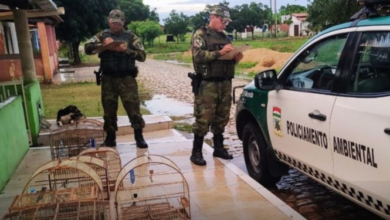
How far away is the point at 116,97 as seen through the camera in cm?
555

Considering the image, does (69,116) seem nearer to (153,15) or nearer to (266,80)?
(266,80)

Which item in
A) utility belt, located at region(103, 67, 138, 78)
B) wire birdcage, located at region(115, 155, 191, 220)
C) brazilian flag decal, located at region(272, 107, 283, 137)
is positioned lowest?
wire birdcage, located at region(115, 155, 191, 220)

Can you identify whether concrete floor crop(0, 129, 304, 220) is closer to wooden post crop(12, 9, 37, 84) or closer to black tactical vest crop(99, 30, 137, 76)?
black tactical vest crop(99, 30, 137, 76)

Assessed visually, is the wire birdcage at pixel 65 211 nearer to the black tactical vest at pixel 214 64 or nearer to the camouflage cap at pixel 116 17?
the black tactical vest at pixel 214 64

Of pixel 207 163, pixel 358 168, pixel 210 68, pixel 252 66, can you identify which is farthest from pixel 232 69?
pixel 252 66

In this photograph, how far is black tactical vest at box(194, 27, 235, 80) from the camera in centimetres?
468

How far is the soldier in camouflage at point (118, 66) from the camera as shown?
516cm

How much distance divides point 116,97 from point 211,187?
6.94ft

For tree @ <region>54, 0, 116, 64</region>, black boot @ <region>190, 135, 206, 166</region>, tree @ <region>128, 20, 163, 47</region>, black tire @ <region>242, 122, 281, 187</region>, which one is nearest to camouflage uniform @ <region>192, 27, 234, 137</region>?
black boot @ <region>190, 135, 206, 166</region>

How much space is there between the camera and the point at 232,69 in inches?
190

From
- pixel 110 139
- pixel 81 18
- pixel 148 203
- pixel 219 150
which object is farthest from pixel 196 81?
pixel 81 18

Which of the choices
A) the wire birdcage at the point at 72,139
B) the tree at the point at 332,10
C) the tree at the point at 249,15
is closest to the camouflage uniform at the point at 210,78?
the wire birdcage at the point at 72,139

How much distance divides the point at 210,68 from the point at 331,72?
1.60 metres

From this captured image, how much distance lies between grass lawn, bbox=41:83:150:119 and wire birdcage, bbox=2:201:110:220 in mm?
6153
